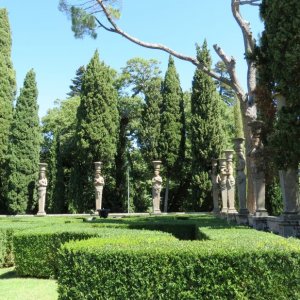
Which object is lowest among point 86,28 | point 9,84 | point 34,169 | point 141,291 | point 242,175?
point 141,291

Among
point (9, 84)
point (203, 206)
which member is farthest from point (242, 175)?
point (9, 84)

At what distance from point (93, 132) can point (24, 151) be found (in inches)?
185

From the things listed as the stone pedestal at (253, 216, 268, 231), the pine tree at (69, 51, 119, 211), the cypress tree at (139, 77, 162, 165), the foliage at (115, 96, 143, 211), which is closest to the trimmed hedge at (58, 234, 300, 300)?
the stone pedestal at (253, 216, 268, 231)

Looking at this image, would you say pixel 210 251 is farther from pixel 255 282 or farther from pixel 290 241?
pixel 290 241

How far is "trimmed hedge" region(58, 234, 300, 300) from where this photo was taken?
13.6 feet

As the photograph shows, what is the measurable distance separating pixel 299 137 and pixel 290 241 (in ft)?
11.7

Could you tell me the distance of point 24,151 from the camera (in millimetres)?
25484

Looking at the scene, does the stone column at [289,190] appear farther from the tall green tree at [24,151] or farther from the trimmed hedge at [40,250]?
the tall green tree at [24,151]

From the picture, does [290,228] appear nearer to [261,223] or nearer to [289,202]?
[289,202]

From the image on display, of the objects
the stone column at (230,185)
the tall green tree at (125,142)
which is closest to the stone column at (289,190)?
the stone column at (230,185)

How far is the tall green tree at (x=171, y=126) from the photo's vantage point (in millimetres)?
26328

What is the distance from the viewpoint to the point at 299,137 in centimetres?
787

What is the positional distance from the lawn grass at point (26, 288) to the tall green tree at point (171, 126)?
1827cm

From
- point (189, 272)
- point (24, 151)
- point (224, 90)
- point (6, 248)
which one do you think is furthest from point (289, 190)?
point (224, 90)
